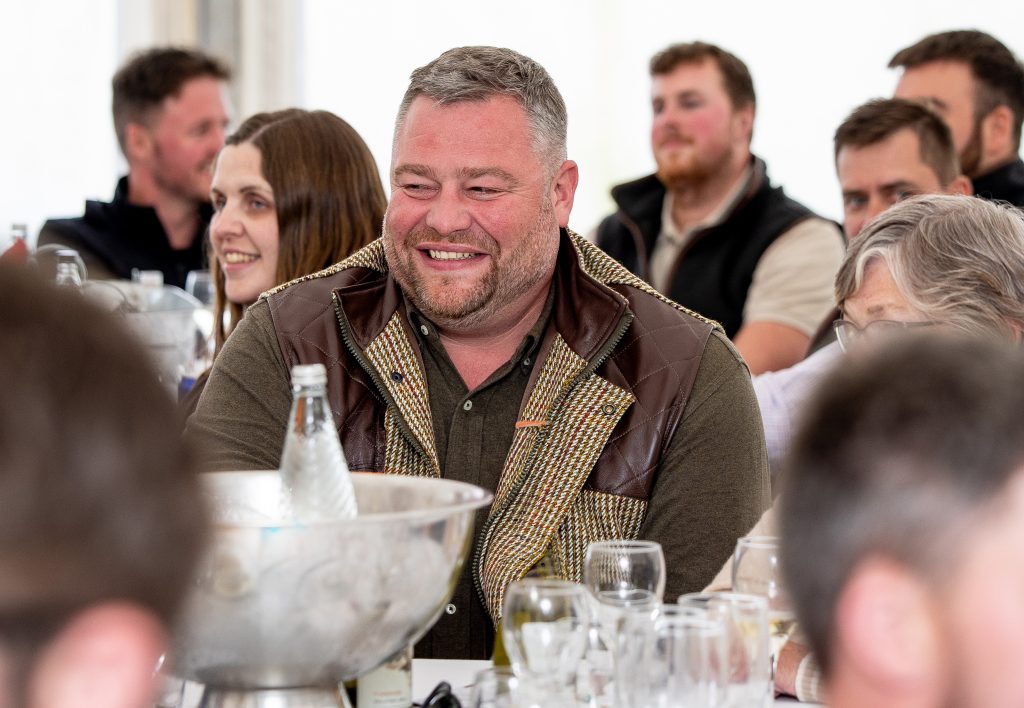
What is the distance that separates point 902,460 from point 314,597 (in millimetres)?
511

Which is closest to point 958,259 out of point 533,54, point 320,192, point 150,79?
point 320,192

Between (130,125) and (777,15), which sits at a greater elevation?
(777,15)

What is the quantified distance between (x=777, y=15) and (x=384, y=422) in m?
5.40

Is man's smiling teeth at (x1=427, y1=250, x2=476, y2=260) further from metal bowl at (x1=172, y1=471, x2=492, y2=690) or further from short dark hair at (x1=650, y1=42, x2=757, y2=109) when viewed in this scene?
short dark hair at (x1=650, y1=42, x2=757, y2=109)

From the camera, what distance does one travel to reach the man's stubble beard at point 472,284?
228 centimetres

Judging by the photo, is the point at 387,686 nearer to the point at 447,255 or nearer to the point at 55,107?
the point at 447,255

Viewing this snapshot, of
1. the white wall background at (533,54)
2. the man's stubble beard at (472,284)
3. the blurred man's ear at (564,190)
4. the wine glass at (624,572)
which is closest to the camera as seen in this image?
the wine glass at (624,572)

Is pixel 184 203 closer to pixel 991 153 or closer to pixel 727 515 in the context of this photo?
pixel 991 153

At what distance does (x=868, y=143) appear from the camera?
3.86m

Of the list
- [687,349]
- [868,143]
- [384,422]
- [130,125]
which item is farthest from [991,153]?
[130,125]

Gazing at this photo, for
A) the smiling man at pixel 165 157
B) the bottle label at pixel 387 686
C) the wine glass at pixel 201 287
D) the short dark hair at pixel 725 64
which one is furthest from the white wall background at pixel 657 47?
the bottle label at pixel 387 686

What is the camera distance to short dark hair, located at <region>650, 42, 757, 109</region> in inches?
192

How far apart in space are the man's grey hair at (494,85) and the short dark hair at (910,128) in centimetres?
177

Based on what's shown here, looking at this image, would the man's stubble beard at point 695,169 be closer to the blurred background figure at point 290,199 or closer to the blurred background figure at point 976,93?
the blurred background figure at point 976,93
